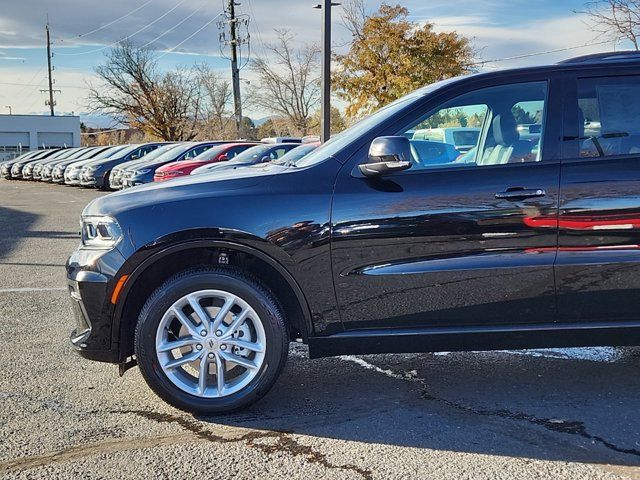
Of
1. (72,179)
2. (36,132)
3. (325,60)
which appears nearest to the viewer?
(325,60)

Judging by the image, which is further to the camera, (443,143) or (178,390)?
(443,143)

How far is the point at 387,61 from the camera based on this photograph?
2812 cm

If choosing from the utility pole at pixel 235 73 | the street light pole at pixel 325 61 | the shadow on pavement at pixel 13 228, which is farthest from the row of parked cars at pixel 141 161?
the utility pole at pixel 235 73

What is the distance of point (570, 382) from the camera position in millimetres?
4355

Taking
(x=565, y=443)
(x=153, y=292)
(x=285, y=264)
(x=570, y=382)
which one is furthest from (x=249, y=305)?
(x=570, y=382)

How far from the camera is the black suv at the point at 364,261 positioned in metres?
3.76

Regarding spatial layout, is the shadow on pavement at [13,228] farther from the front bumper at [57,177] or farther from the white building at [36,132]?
the white building at [36,132]

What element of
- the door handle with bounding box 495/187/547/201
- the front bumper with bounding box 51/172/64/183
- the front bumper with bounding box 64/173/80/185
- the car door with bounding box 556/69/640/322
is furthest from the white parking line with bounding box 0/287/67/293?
the front bumper with bounding box 51/172/64/183

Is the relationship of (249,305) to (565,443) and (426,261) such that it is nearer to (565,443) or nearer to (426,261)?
(426,261)

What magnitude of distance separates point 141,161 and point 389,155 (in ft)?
64.0

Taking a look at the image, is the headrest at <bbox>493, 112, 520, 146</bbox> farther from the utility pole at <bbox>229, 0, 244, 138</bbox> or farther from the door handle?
the utility pole at <bbox>229, 0, 244, 138</bbox>

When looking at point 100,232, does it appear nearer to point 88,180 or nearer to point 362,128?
point 362,128

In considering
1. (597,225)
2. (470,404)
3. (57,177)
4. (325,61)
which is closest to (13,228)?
(325,61)

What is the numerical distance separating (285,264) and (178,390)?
0.91 m
